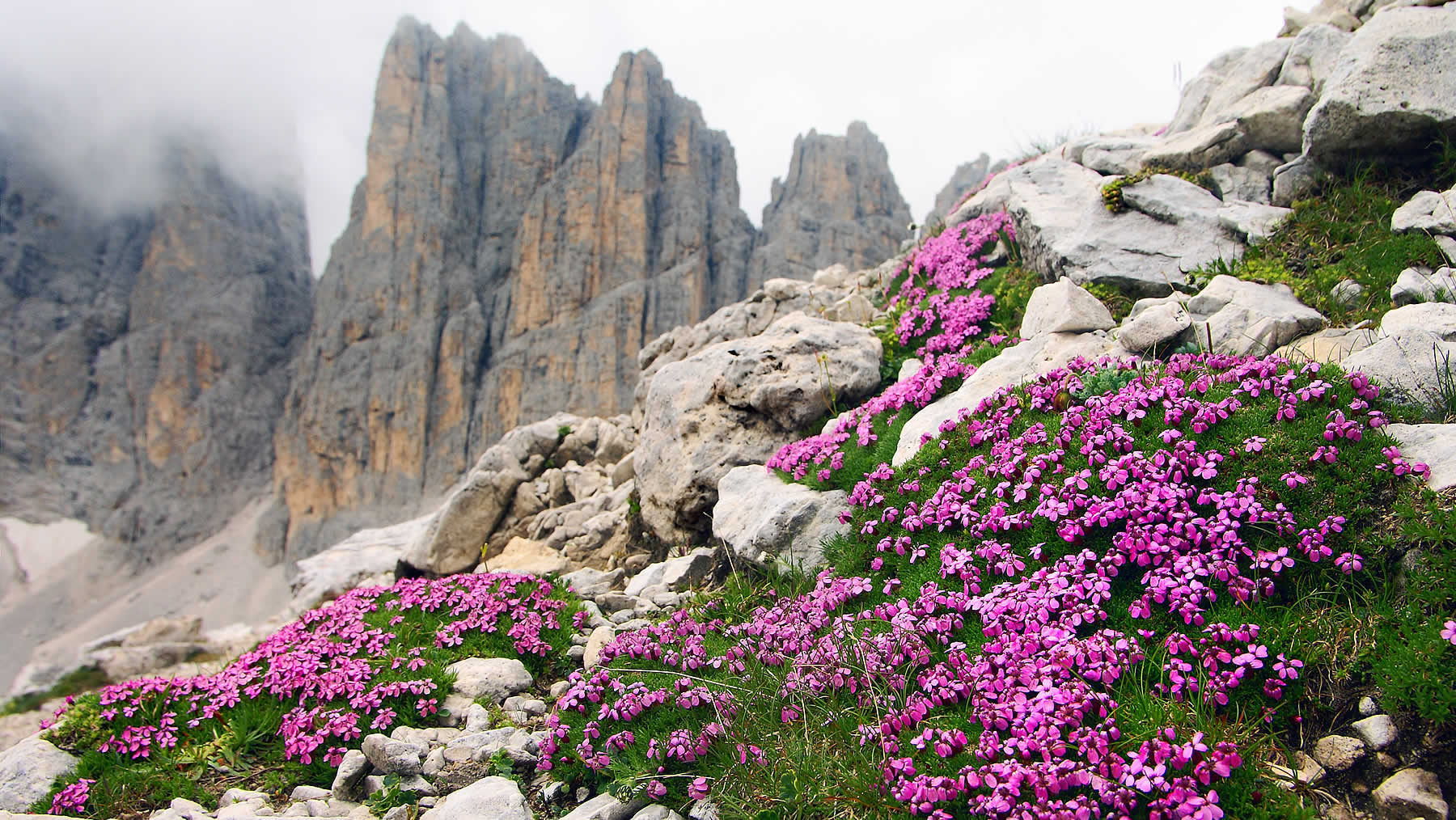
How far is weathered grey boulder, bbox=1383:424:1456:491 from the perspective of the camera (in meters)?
4.95

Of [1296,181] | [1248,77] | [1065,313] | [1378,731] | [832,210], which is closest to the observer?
[1378,731]

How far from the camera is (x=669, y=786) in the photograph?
535 cm

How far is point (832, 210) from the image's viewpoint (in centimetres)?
11269

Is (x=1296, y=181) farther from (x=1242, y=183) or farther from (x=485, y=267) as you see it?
(x=485, y=267)

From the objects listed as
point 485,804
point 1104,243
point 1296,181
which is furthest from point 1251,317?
point 485,804

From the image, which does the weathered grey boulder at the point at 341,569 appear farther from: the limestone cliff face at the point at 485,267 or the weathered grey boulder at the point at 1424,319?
the limestone cliff face at the point at 485,267

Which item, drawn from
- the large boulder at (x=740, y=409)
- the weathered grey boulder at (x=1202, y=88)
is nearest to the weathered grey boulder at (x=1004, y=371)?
the large boulder at (x=740, y=409)

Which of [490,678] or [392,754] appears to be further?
[490,678]

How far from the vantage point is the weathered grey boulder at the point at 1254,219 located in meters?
9.91

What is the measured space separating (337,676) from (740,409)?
6389mm

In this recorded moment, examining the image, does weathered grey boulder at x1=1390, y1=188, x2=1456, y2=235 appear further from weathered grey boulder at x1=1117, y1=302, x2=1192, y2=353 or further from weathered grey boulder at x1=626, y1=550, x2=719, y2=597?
weathered grey boulder at x1=626, y1=550, x2=719, y2=597

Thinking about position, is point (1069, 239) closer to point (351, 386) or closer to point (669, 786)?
point (669, 786)

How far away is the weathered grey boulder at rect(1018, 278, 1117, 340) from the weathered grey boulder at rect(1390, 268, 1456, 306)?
265 centimetres

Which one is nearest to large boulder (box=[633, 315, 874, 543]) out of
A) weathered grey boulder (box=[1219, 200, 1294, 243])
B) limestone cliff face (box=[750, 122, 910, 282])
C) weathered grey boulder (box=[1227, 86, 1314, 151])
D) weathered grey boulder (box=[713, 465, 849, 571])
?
weathered grey boulder (box=[713, 465, 849, 571])
